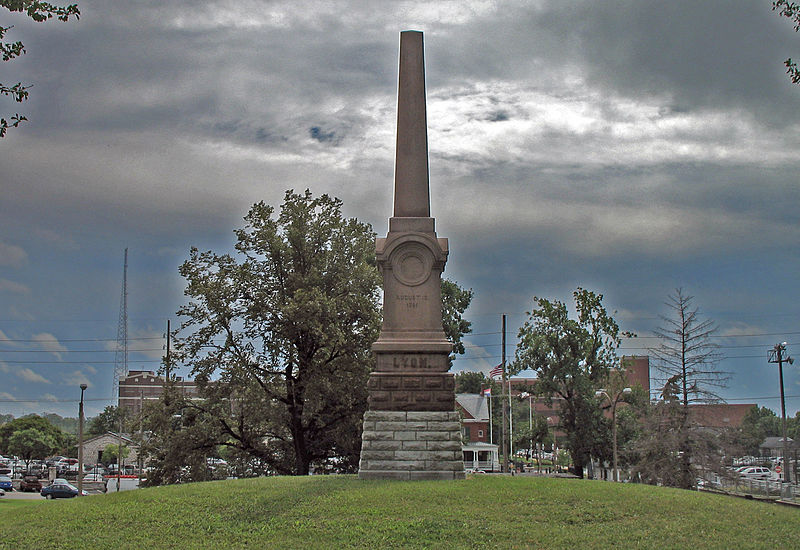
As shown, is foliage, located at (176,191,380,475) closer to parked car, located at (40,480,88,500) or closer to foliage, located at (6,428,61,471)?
parked car, located at (40,480,88,500)

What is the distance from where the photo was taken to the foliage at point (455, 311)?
38.5 m

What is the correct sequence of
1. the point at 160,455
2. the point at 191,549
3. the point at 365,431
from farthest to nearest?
1. the point at 160,455
2. the point at 365,431
3. the point at 191,549

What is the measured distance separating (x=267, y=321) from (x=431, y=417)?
1143 centimetres

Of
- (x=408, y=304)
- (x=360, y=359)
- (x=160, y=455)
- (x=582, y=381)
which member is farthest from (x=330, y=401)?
(x=582, y=381)

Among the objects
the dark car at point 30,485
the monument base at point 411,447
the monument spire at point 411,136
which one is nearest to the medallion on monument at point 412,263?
the monument spire at point 411,136

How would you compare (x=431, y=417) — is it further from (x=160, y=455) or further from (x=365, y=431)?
(x=160, y=455)

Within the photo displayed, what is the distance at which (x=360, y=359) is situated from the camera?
27047mm

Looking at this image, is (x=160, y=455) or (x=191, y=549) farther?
(x=160, y=455)

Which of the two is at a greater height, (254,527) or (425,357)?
(425,357)

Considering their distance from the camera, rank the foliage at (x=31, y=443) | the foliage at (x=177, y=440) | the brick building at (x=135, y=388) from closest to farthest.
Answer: the foliage at (x=177, y=440)
the foliage at (x=31, y=443)
the brick building at (x=135, y=388)

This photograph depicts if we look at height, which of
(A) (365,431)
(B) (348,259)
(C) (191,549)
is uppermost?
(B) (348,259)

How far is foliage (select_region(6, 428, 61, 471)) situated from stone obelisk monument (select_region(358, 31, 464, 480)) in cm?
6959

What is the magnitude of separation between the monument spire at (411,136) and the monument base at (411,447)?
480cm

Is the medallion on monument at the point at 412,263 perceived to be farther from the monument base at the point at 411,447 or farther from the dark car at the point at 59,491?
the dark car at the point at 59,491
